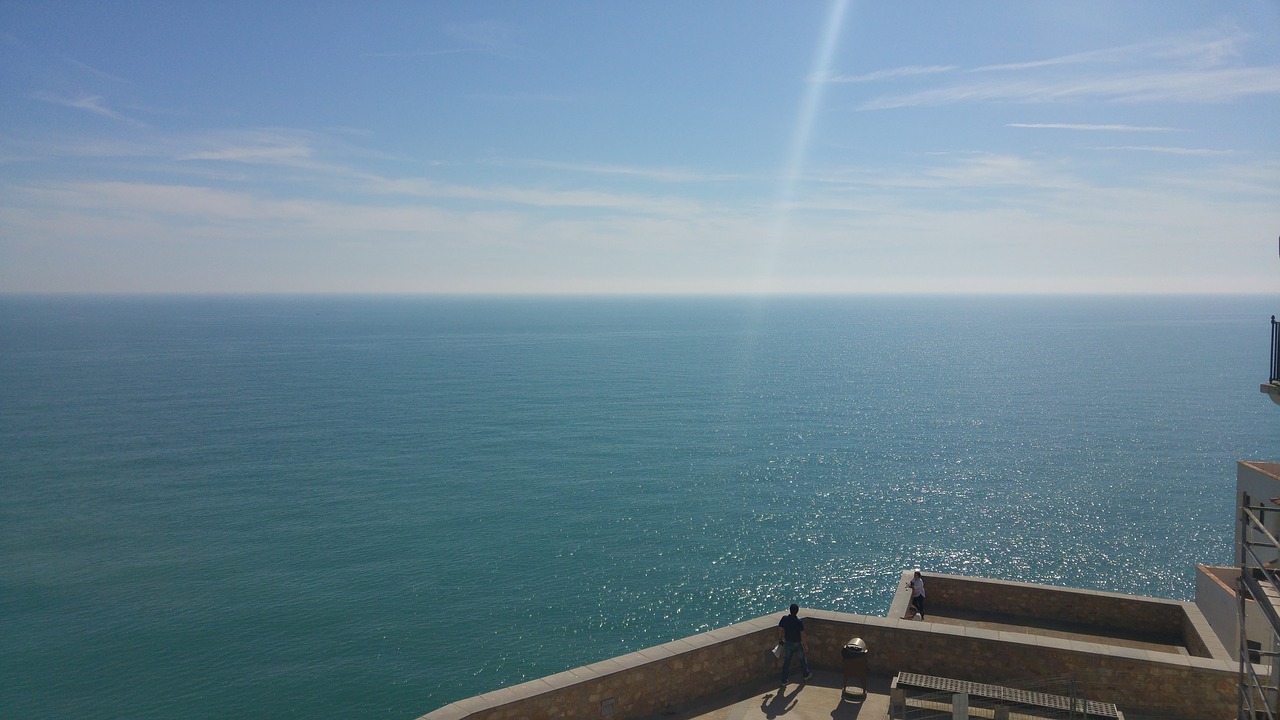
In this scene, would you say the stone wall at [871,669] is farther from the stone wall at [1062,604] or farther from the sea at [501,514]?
the sea at [501,514]

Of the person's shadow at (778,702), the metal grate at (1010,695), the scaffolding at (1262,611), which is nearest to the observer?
the scaffolding at (1262,611)

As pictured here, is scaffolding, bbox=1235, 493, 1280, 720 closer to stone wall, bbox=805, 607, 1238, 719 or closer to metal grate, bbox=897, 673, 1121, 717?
stone wall, bbox=805, 607, 1238, 719

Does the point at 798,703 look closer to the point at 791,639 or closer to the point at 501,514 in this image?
the point at 791,639

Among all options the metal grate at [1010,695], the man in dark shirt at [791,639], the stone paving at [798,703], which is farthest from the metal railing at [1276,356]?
the man in dark shirt at [791,639]

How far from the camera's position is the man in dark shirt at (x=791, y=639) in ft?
35.0

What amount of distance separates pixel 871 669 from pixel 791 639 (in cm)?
130

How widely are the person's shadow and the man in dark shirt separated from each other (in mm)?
193

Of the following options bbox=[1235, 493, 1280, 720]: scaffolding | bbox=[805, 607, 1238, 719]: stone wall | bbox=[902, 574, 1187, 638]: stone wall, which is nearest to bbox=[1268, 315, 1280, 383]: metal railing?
bbox=[1235, 493, 1280, 720]: scaffolding

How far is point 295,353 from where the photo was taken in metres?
120

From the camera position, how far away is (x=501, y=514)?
129ft

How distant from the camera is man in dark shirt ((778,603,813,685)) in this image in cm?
1068

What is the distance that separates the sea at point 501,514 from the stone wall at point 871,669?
1408 centimetres

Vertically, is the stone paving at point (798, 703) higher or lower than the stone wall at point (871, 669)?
lower

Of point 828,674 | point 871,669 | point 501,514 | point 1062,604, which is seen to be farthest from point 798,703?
point 501,514
